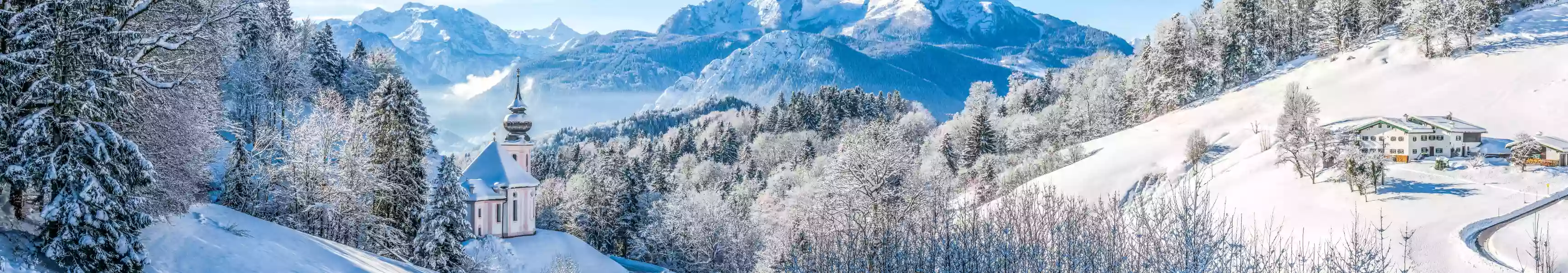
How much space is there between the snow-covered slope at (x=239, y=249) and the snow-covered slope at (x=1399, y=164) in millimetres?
23604

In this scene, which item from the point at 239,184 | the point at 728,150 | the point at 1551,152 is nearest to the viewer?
the point at 239,184

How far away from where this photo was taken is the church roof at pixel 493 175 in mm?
36469

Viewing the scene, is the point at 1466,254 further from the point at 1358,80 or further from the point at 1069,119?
the point at 1069,119

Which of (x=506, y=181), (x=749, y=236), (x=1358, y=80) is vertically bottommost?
(x=749, y=236)

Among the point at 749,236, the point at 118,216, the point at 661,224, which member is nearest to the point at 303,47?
the point at 661,224

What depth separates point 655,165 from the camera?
66812 millimetres

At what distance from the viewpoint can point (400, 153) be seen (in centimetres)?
2895

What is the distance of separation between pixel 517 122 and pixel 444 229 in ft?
50.3

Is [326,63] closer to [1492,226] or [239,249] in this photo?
[239,249]

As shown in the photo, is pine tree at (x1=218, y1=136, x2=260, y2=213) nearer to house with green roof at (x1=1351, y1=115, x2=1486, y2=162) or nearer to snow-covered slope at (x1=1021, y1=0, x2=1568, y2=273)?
snow-covered slope at (x1=1021, y1=0, x2=1568, y2=273)

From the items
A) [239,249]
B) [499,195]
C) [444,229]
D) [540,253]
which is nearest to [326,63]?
[499,195]

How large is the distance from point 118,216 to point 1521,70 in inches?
2949

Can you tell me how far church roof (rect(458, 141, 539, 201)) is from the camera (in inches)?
1436

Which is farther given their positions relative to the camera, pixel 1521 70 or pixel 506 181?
pixel 1521 70
